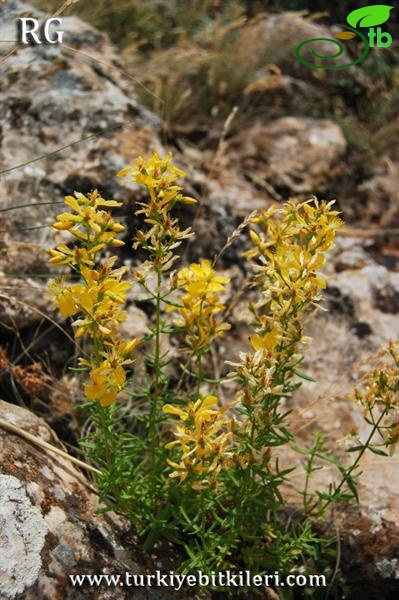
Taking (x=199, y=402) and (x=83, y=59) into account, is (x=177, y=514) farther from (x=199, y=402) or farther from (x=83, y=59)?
(x=83, y=59)

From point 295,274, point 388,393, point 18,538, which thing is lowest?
point 18,538

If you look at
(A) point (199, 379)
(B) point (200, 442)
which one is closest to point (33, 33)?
(A) point (199, 379)

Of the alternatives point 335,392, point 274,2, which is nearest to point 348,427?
point 335,392

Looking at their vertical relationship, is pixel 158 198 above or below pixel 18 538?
Result: above

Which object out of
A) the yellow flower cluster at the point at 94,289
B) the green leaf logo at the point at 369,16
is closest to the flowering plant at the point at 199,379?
the yellow flower cluster at the point at 94,289

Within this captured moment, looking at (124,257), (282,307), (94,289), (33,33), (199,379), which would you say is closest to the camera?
(94,289)

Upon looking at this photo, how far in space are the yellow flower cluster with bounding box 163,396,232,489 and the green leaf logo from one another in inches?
163

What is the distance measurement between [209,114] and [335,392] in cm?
242

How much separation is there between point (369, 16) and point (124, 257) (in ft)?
11.4

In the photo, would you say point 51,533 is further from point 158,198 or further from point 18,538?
point 158,198

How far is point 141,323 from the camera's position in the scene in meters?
2.66

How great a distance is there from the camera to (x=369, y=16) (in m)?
5.27

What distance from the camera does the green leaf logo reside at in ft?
16.7

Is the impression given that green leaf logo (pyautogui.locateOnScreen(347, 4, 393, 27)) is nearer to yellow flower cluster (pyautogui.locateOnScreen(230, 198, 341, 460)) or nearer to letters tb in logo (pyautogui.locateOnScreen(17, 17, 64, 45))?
letters tb in logo (pyautogui.locateOnScreen(17, 17, 64, 45))
